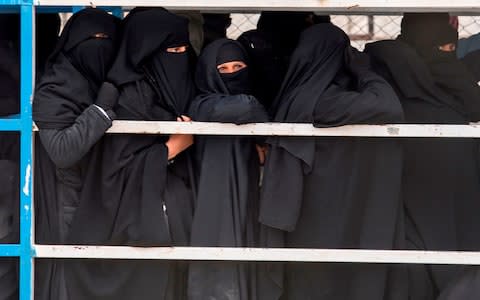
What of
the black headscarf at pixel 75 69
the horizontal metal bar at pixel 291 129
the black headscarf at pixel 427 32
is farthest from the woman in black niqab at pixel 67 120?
the black headscarf at pixel 427 32

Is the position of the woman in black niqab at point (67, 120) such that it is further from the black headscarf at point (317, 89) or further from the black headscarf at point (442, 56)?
the black headscarf at point (442, 56)

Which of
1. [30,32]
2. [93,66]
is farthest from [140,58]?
[30,32]

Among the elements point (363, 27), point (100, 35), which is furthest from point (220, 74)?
point (363, 27)

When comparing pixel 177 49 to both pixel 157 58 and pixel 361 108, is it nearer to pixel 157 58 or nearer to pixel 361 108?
pixel 157 58

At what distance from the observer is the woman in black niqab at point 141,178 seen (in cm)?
281

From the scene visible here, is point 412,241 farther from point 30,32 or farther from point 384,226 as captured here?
point 30,32

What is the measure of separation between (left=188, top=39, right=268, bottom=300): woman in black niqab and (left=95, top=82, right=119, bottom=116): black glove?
11.3 inches

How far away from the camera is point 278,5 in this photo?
2707 millimetres

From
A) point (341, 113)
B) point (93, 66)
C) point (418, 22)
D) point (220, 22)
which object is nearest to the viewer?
point (341, 113)

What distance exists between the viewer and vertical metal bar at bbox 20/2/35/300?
108 inches

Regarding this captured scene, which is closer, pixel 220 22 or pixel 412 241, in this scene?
pixel 412 241

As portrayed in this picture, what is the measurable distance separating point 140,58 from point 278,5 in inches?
21.2

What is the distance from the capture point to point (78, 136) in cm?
270

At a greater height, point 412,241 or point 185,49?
point 185,49
